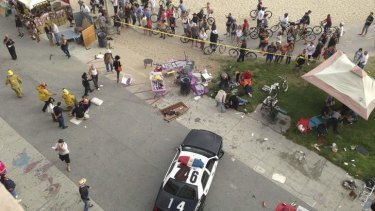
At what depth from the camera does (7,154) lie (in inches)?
570

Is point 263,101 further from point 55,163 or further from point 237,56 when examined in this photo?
point 55,163

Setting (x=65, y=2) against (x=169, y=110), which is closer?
(x=169, y=110)

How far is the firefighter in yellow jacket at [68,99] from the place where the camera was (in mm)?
15873

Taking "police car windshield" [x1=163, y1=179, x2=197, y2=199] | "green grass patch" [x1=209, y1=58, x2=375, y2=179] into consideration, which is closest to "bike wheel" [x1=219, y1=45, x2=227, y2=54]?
"green grass patch" [x1=209, y1=58, x2=375, y2=179]

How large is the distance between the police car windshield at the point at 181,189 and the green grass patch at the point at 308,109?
19.6ft

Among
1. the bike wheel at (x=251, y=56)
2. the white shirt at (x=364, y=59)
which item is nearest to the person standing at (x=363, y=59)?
the white shirt at (x=364, y=59)

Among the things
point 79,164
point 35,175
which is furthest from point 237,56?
point 35,175

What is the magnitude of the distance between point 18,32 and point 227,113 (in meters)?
14.3

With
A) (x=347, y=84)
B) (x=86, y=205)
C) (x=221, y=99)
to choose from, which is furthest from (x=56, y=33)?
(x=347, y=84)

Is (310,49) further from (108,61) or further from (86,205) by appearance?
(86,205)

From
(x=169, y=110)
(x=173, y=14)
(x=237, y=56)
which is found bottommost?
(x=169, y=110)

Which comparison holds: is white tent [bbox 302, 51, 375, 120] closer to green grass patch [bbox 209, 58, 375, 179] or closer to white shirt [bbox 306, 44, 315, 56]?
green grass patch [bbox 209, 58, 375, 179]

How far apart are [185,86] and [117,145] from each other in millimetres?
4561

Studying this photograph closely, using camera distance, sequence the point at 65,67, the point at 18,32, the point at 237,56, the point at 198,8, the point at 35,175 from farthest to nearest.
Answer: the point at 198,8
the point at 18,32
the point at 237,56
the point at 65,67
the point at 35,175
